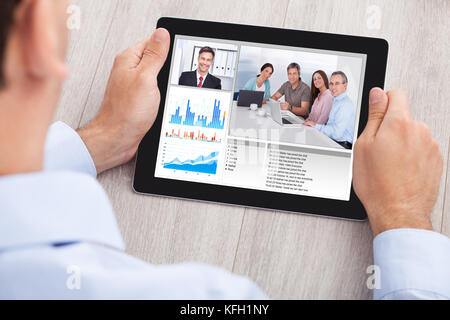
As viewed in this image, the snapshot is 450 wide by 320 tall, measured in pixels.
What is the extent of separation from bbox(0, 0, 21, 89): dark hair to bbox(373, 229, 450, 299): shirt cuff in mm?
532

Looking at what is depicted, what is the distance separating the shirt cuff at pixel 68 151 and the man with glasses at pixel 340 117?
37 cm

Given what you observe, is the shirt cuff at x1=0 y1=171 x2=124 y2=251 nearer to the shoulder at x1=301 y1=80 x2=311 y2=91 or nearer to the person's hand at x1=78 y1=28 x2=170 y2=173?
the person's hand at x1=78 y1=28 x2=170 y2=173

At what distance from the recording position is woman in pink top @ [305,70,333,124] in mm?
648

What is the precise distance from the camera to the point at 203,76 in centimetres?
67

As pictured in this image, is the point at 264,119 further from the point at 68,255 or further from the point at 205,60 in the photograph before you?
the point at 68,255

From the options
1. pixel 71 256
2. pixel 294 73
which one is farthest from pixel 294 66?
pixel 71 256

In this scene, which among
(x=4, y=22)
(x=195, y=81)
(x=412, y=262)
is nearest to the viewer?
(x=4, y=22)

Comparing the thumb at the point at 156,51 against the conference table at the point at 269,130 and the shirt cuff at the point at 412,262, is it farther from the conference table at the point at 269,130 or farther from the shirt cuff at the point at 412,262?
the shirt cuff at the point at 412,262

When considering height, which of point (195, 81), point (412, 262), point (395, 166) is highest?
point (195, 81)

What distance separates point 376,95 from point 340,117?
0.07 m

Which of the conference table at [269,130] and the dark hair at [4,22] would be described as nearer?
the dark hair at [4,22]

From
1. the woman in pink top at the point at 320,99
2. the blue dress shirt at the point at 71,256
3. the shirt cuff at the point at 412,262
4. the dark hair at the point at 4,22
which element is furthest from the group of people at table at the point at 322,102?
the dark hair at the point at 4,22

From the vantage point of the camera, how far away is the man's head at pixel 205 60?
0.67 m

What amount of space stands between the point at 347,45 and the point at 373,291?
0.39m
